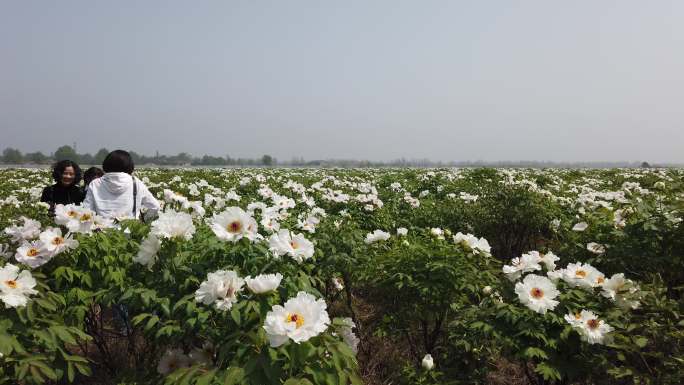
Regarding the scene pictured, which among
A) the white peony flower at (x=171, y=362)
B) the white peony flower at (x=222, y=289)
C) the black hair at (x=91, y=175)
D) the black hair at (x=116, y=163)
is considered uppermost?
the black hair at (x=116, y=163)

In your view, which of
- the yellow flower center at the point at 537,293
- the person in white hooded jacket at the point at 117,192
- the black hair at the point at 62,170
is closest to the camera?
the yellow flower center at the point at 537,293

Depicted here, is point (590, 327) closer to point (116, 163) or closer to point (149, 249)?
point (149, 249)

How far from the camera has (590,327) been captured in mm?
2092

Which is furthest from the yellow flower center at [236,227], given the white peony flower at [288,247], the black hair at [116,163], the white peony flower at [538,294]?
the black hair at [116,163]

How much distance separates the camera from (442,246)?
299 cm

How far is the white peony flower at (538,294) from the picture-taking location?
218 centimetres

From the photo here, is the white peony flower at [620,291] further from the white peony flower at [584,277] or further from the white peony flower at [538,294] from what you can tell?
the white peony flower at [538,294]

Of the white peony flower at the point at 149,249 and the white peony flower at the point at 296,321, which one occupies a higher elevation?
the white peony flower at the point at 149,249

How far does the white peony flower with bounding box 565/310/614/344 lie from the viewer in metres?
2.05

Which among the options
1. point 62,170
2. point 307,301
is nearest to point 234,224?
point 307,301

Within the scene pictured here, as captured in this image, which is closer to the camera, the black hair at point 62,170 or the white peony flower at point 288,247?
the white peony flower at point 288,247

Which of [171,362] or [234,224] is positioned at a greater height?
[234,224]

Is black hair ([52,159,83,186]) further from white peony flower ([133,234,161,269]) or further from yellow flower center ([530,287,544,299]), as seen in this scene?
yellow flower center ([530,287,544,299])

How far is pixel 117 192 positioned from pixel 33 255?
168 cm
